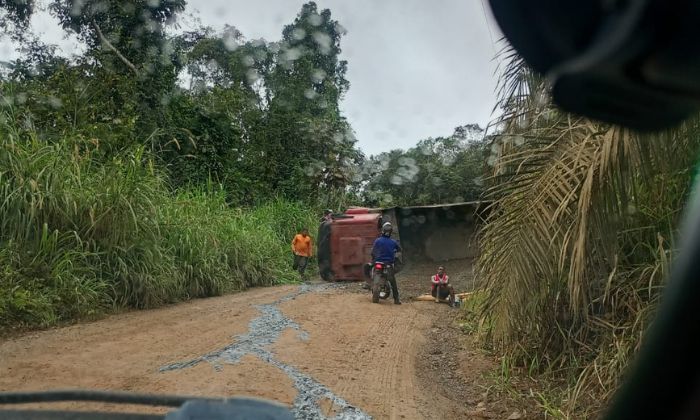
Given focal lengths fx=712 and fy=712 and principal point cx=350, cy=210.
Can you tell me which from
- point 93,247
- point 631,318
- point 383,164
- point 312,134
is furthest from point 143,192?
point 383,164

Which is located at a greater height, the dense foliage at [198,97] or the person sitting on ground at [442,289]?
the dense foliage at [198,97]

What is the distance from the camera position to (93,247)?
10.2 metres

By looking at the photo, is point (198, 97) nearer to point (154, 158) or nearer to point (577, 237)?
point (154, 158)

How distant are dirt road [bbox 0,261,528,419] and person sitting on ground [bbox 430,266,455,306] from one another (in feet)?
7.90

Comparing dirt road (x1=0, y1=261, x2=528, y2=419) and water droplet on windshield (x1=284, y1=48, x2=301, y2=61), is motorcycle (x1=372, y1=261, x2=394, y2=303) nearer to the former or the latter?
dirt road (x1=0, y1=261, x2=528, y2=419)

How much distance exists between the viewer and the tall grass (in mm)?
9117

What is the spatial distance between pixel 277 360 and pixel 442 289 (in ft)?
22.9

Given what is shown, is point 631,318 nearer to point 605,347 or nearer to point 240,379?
point 605,347

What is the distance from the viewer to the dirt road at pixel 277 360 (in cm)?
594

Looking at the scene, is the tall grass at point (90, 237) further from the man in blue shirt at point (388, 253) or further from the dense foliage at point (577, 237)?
the dense foliage at point (577, 237)

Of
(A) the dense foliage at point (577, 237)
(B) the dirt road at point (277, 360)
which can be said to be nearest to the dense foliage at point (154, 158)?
(B) the dirt road at point (277, 360)

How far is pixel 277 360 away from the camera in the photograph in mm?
7133

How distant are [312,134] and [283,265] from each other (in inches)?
344

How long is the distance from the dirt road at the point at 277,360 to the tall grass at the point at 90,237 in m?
0.49
